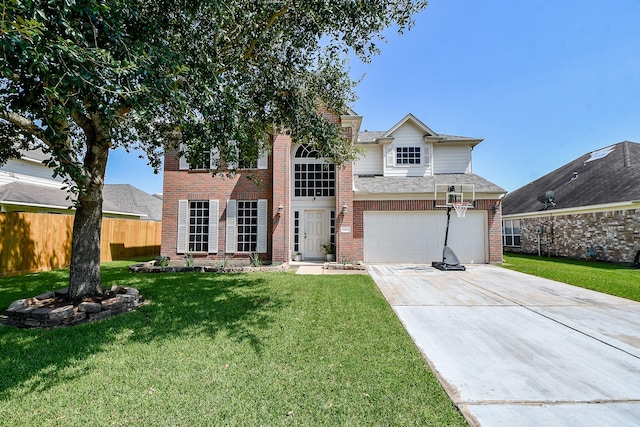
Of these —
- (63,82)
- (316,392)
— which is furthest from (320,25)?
(316,392)

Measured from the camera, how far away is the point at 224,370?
3.35 metres

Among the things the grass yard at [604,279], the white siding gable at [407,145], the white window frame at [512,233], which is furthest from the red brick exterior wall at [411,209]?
the white window frame at [512,233]

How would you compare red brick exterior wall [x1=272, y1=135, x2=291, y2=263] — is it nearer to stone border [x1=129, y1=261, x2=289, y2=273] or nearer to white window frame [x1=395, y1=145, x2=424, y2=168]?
stone border [x1=129, y1=261, x2=289, y2=273]

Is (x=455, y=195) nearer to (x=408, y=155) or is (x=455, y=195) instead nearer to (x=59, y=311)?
(x=408, y=155)

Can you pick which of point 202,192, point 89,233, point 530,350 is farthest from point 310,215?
point 530,350

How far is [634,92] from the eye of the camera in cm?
1161

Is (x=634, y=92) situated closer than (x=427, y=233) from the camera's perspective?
Yes

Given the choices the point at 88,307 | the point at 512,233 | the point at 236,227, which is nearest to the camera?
the point at 88,307

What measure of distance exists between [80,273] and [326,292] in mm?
5216

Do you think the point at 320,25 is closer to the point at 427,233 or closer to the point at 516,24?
the point at 516,24

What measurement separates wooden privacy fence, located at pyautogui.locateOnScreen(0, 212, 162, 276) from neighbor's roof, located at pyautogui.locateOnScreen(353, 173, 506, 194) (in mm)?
12031

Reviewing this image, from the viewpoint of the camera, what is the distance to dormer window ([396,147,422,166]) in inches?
574

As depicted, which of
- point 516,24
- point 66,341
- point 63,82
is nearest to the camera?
point 63,82

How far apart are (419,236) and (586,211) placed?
9231 mm
